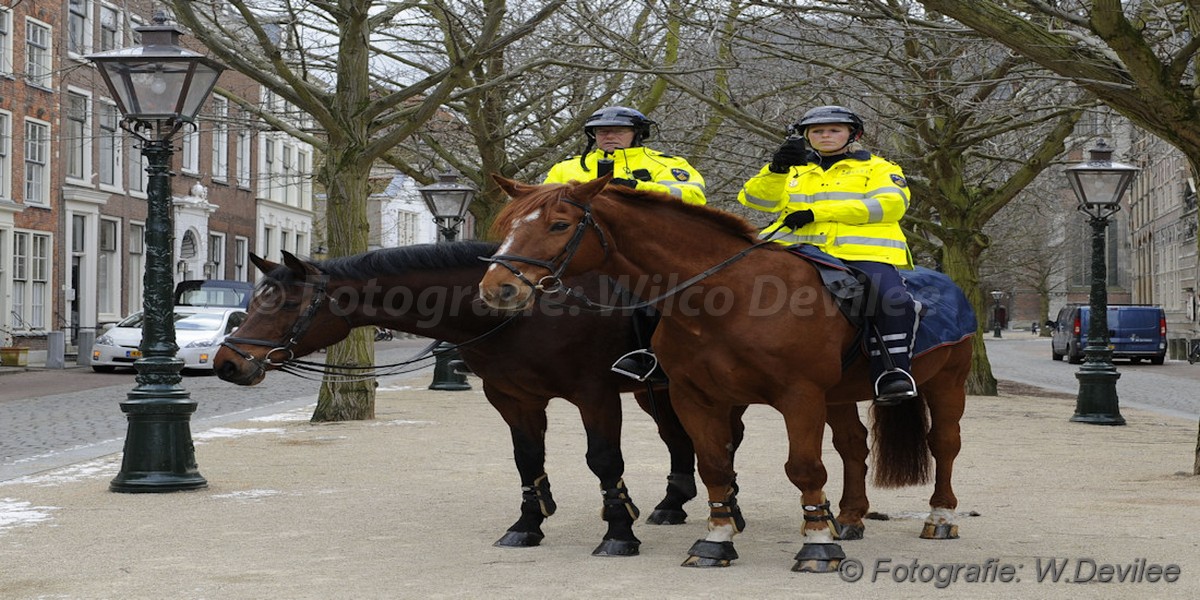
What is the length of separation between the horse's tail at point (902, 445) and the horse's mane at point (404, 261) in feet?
9.16

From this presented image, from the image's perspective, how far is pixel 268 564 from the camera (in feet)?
23.5

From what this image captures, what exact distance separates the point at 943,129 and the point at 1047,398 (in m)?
5.37

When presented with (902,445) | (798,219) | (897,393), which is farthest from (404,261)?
(902,445)

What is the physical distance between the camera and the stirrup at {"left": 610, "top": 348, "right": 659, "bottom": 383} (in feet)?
23.7

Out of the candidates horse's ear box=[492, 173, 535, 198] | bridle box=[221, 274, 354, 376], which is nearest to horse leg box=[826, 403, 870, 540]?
horse's ear box=[492, 173, 535, 198]

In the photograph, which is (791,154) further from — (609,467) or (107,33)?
(107,33)

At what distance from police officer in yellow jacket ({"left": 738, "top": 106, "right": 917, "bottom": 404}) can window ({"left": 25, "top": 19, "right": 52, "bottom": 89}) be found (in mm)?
29199

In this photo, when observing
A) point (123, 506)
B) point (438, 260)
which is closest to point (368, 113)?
point (123, 506)

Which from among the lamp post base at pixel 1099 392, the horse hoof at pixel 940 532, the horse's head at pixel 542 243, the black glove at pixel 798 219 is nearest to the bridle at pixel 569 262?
the horse's head at pixel 542 243

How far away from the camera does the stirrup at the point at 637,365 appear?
7.22m

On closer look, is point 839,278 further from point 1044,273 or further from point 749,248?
point 1044,273

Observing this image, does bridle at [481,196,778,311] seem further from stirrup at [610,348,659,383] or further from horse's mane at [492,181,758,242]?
stirrup at [610,348,659,383]

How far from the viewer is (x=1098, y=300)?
60.4 feet

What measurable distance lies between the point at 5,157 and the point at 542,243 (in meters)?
30.1
